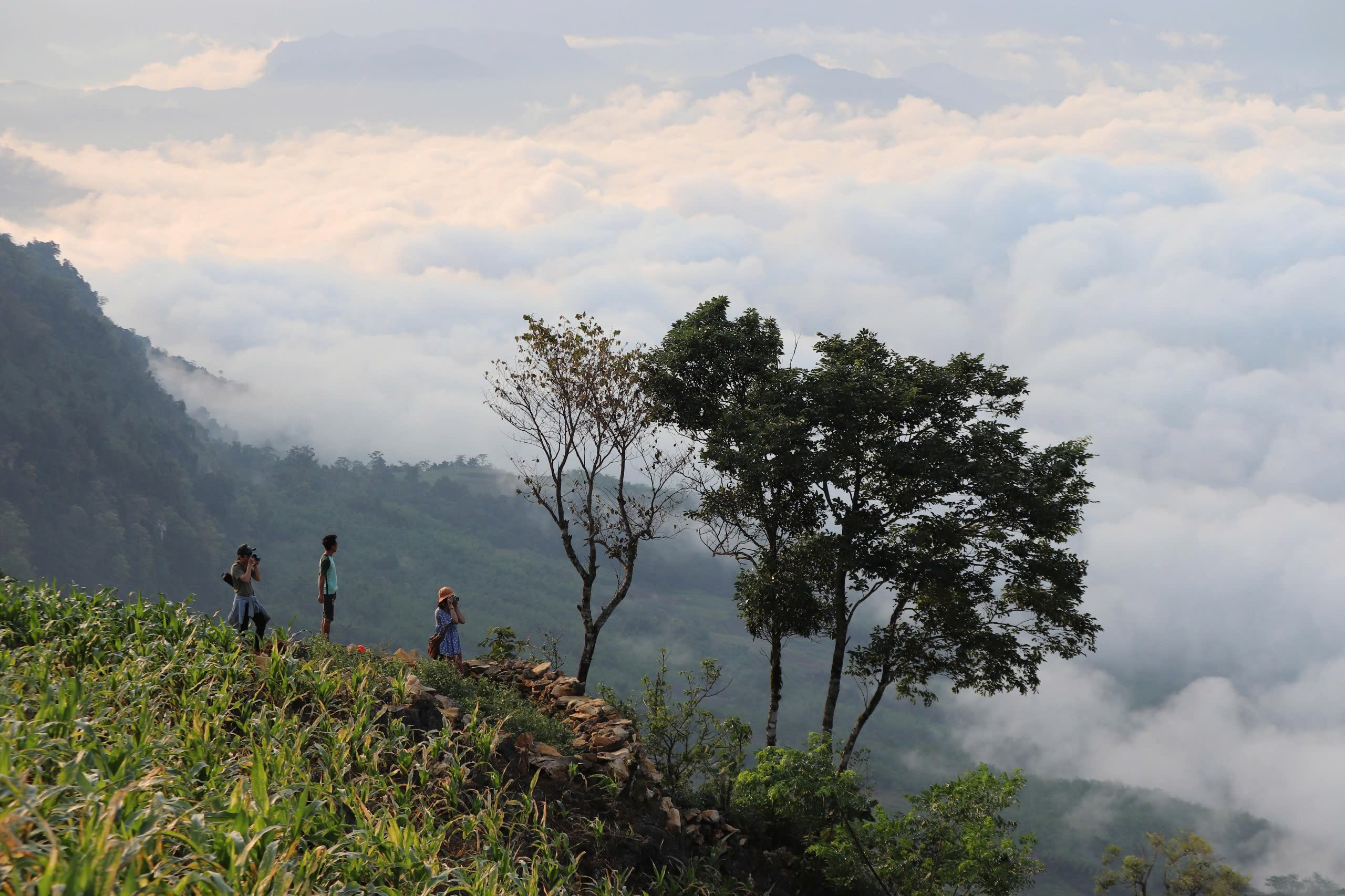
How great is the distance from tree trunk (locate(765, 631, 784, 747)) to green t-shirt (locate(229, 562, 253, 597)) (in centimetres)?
983

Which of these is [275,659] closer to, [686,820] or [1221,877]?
[686,820]

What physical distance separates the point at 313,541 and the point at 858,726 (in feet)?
455

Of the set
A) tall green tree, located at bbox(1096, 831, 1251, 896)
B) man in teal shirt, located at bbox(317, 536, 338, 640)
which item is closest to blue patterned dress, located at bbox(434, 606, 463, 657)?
man in teal shirt, located at bbox(317, 536, 338, 640)

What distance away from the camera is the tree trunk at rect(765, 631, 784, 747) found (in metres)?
18.8

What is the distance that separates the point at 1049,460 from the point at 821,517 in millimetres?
4405

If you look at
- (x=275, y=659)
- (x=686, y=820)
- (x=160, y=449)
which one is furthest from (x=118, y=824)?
(x=160, y=449)

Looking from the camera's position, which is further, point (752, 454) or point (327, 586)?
point (752, 454)

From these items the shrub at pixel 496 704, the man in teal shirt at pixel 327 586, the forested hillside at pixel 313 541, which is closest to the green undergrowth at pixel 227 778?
the shrub at pixel 496 704

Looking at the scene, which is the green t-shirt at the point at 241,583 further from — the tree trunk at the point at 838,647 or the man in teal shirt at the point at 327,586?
the tree trunk at the point at 838,647

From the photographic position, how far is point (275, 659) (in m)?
9.86

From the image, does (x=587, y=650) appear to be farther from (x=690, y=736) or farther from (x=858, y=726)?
(x=858, y=726)

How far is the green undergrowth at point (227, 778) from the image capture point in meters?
5.19

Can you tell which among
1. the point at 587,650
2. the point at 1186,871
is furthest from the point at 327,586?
the point at 1186,871

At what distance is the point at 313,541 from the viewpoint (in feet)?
472
